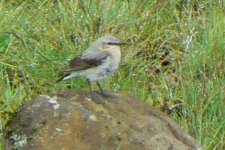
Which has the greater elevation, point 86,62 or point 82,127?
point 86,62

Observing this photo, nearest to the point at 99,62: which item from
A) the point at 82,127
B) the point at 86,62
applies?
the point at 86,62

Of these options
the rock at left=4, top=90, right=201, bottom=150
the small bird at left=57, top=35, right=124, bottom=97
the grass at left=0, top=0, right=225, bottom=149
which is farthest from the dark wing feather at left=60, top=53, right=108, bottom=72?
the grass at left=0, top=0, right=225, bottom=149

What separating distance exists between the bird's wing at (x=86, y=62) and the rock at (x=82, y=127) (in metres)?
0.35

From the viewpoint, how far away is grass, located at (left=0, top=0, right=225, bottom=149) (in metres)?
7.71

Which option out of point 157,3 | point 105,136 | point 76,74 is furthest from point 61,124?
point 157,3

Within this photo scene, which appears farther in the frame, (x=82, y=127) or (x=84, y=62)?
(x=84, y=62)

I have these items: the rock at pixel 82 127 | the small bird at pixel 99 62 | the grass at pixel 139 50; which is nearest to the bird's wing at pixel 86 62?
the small bird at pixel 99 62

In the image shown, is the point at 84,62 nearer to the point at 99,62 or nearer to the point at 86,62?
the point at 86,62

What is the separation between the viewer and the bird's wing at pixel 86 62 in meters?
6.54

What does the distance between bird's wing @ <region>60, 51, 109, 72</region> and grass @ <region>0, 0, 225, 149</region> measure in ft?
3.01

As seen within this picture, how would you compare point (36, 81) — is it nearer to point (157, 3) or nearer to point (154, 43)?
point (154, 43)

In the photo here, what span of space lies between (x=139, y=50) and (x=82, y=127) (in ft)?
9.99

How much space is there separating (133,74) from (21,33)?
1321 millimetres

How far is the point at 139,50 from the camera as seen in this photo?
29.1 feet
